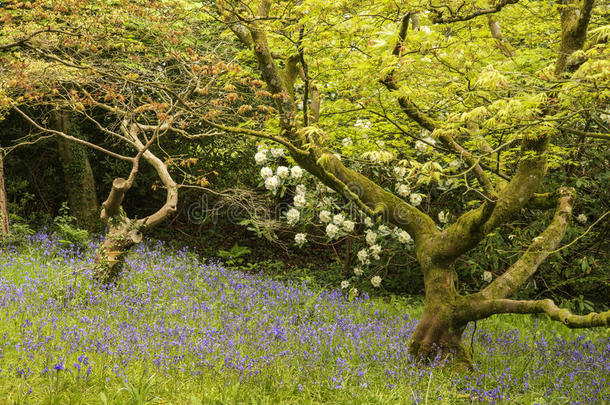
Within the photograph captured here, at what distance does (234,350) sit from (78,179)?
742 cm

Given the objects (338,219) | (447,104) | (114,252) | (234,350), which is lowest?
(338,219)

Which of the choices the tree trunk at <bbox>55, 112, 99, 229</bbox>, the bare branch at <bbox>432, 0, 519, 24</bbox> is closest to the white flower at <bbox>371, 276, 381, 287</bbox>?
the bare branch at <bbox>432, 0, 519, 24</bbox>

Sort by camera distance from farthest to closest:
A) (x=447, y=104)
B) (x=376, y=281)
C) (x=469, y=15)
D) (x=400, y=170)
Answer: (x=376, y=281)
(x=447, y=104)
(x=400, y=170)
(x=469, y=15)

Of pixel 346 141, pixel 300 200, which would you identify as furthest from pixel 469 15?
pixel 300 200

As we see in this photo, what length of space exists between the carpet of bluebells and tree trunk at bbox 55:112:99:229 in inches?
127

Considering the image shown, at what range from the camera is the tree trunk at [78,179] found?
32.9 feet

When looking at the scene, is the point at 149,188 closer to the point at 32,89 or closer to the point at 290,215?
the point at 290,215

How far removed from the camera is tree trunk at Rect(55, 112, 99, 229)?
10016mm

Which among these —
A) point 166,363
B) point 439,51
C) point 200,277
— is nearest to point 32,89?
point 200,277

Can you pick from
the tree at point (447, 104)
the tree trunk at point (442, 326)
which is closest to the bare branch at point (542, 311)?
the tree at point (447, 104)

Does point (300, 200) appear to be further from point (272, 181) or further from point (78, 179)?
point (78, 179)

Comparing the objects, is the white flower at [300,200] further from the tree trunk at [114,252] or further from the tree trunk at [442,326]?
the tree trunk at [442,326]

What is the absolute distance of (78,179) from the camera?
10078mm

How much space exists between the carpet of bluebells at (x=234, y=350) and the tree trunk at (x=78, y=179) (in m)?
3.21
